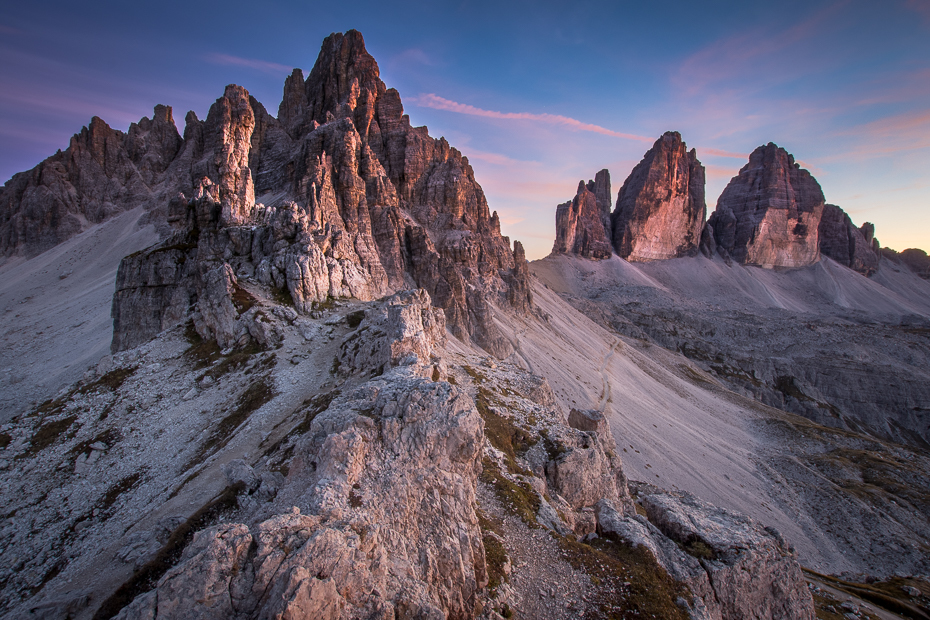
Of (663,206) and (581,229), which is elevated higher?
(663,206)

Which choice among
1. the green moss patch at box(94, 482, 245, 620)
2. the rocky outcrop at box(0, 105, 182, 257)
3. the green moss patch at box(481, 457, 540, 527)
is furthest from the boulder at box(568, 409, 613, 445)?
the rocky outcrop at box(0, 105, 182, 257)

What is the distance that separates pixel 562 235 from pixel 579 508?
17572 cm

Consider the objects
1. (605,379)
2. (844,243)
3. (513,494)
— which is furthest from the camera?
(844,243)

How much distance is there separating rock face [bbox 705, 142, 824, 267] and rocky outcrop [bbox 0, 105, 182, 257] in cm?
22922

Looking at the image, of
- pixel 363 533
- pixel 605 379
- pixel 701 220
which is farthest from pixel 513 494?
pixel 701 220

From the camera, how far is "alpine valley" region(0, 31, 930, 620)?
1310 centimetres

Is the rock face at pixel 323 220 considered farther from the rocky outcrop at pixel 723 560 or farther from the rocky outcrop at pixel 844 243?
the rocky outcrop at pixel 844 243

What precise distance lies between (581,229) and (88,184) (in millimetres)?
184260

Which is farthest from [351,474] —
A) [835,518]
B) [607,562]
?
[835,518]

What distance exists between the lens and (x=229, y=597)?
9.60 meters

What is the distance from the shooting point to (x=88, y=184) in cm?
11894

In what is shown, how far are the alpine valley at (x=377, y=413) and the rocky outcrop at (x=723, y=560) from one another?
126 mm

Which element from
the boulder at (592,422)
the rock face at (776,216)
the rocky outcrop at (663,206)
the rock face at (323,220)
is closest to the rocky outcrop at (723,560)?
the boulder at (592,422)

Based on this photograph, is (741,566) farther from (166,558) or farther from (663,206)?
(663,206)
